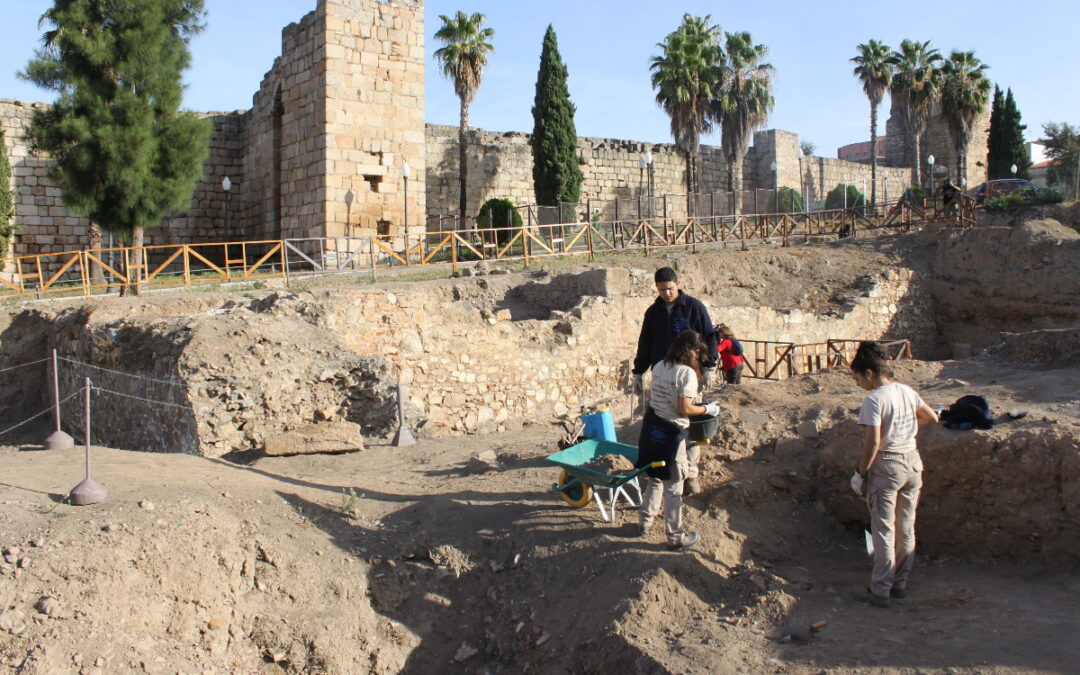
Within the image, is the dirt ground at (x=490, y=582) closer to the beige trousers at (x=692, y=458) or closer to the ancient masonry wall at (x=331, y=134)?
the beige trousers at (x=692, y=458)

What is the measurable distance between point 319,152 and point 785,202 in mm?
16875

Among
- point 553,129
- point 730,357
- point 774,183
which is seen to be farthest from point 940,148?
point 730,357

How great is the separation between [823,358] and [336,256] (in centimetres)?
1059

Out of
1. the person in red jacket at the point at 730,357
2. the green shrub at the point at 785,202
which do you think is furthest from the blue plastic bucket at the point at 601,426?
the green shrub at the point at 785,202

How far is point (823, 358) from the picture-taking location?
17031 mm

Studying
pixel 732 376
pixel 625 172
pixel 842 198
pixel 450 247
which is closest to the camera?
pixel 732 376

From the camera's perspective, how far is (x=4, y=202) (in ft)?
67.4

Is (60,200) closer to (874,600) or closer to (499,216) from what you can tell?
(499,216)

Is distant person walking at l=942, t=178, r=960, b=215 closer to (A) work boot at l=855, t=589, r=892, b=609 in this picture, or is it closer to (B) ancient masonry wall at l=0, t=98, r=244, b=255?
(B) ancient masonry wall at l=0, t=98, r=244, b=255

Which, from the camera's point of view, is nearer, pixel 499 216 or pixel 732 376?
pixel 732 376

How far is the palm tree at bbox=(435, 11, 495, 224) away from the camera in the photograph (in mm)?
27078

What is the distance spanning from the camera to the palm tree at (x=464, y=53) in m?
27.1

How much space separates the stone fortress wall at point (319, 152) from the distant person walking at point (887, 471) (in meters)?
16.4

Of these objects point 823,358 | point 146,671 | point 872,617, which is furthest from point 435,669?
point 823,358
